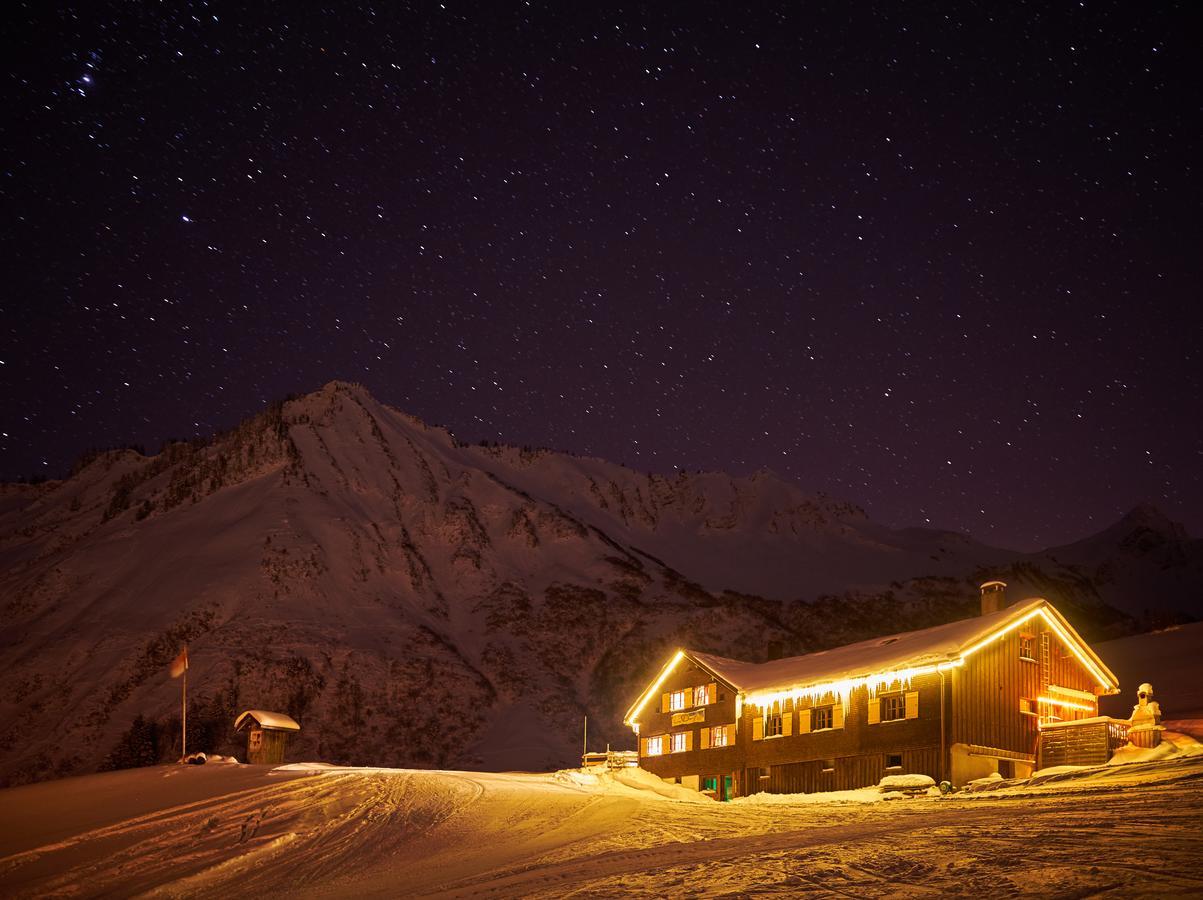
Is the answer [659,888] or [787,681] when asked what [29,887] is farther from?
[787,681]

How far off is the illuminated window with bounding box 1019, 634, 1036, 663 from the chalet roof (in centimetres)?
90

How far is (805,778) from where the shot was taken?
40.7m

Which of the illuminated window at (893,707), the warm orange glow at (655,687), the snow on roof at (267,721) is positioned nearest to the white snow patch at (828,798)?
the illuminated window at (893,707)

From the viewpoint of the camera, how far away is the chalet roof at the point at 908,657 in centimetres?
3609

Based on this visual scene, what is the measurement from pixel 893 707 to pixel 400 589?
84.0 meters

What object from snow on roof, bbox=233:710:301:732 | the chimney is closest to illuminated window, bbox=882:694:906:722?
the chimney

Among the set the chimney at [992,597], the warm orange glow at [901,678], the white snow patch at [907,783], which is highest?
the chimney at [992,597]

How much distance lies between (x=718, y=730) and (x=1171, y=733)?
18418 mm

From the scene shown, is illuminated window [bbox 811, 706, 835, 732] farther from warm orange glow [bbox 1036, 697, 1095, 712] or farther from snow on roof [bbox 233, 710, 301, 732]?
snow on roof [bbox 233, 710, 301, 732]

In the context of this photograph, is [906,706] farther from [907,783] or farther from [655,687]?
[655,687]

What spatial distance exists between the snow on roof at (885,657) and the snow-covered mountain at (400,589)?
38073 millimetres

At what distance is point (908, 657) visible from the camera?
121ft

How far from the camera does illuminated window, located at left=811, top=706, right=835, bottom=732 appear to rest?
40031mm

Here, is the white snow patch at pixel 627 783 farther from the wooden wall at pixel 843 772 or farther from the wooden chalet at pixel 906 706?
the wooden wall at pixel 843 772
